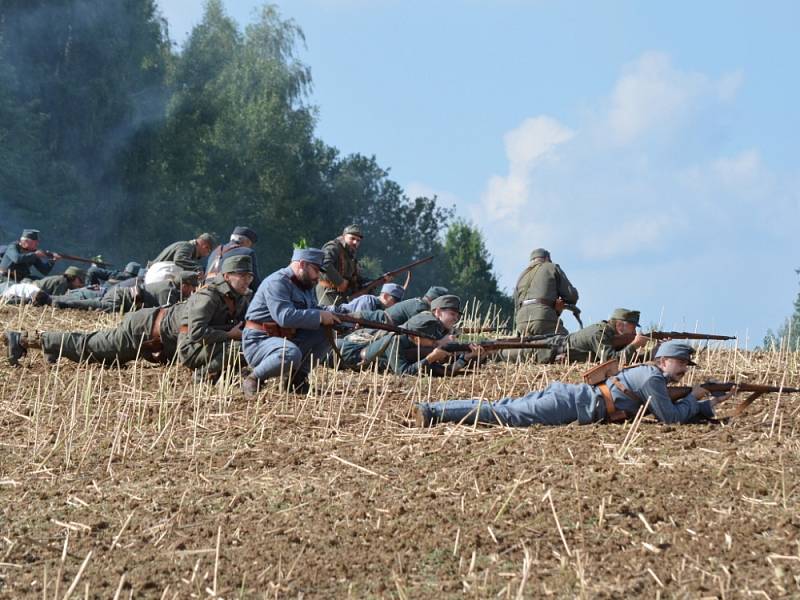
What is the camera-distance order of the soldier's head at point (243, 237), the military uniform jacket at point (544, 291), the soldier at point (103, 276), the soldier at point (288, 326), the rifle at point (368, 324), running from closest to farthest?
the soldier at point (288, 326) → the rifle at point (368, 324) → the soldier's head at point (243, 237) → the military uniform jacket at point (544, 291) → the soldier at point (103, 276)

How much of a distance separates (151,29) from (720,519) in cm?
4526

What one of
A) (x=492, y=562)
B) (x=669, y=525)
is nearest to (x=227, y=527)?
(x=492, y=562)

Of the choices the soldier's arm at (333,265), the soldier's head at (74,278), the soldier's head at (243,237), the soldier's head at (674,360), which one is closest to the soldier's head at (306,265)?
the soldier's head at (674,360)

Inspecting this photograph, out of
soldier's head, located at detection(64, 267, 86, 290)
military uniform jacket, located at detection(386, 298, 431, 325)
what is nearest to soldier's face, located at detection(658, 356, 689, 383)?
military uniform jacket, located at detection(386, 298, 431, 325)

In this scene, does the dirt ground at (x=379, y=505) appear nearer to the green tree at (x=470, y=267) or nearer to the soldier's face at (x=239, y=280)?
the soldier's face at (x=239, y=280)

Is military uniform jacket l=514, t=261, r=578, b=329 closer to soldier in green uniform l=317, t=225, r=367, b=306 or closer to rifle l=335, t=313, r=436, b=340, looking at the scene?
soldier in green uniform l=317, t=225, r=367, b=306

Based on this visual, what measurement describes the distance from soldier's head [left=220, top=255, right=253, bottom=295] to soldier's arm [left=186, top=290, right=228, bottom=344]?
0.70ft

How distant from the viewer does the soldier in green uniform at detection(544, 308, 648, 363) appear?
15.4 meters

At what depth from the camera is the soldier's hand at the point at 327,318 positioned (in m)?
12.1

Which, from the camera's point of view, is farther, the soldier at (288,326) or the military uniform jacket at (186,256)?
the military uniform jacket at (186,256)

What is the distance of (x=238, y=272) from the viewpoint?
500 inches

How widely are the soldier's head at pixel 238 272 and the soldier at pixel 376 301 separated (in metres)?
4.16

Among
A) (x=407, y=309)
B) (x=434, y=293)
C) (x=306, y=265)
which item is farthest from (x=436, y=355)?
(x=434, y=293)

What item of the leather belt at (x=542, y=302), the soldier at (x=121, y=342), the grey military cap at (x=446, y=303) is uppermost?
the leather belt at (x=542, y=302)
